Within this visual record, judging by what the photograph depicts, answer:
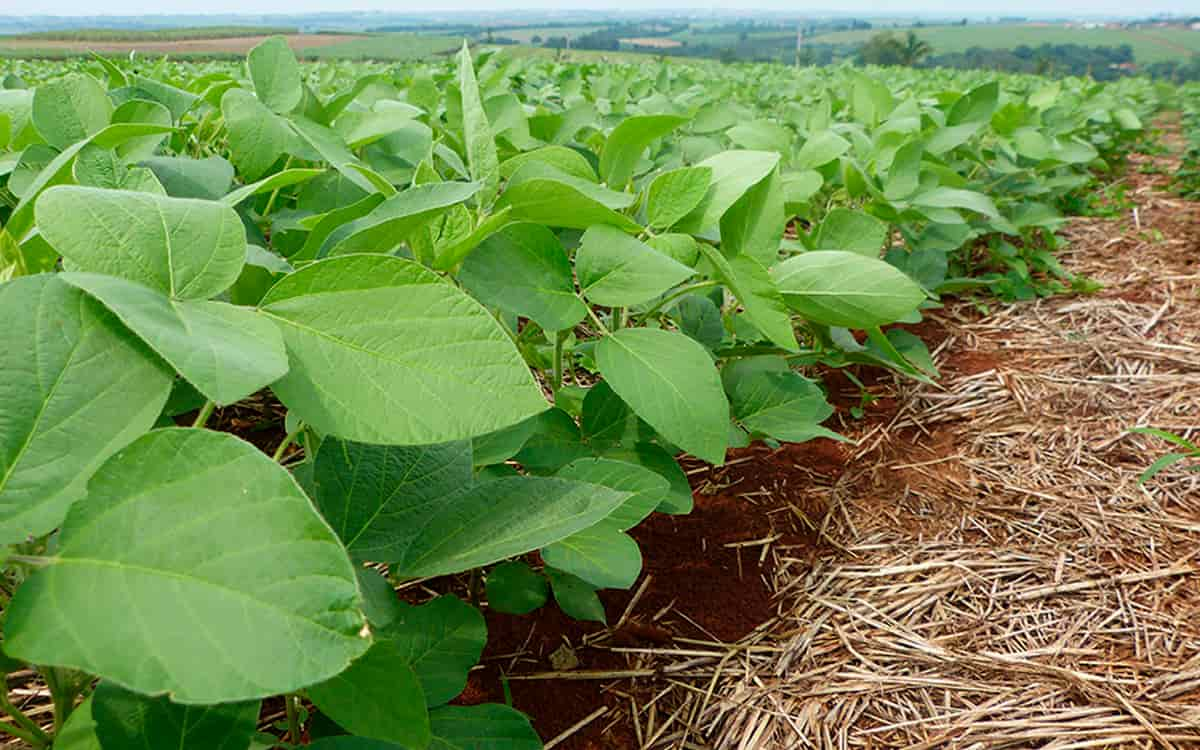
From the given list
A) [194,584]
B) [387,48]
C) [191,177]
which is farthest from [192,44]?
[194,584]

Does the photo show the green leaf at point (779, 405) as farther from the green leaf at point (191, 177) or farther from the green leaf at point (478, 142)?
the green leaf at point (191, 177)

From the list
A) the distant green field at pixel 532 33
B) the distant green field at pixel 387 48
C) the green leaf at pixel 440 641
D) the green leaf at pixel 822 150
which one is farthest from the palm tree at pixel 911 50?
the green leaf at pixel 440 641

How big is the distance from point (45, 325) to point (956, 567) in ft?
3.92

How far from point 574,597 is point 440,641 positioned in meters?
0.25

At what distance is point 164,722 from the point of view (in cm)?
50

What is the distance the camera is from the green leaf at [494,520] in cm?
57

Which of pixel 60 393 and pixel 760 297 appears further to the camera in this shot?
pixel 760 297

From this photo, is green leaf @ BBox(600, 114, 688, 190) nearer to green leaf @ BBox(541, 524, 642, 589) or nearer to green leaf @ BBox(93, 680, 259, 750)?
green leaf @ BBox(541, 524, 642, 589)

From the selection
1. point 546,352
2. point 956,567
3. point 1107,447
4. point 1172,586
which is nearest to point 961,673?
point 956,567

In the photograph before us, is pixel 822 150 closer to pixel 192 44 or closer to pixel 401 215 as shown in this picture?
pixel 401 215

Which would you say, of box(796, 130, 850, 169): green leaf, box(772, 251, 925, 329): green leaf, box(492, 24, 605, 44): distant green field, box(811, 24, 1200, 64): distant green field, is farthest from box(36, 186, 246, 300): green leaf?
box(811, 24, 1200, 64): distant green field

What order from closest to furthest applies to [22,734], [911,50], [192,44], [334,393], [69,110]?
[334,393], [22,734], [69,110], [192,44], [911,50]

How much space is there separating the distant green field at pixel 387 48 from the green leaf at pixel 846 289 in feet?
18.8

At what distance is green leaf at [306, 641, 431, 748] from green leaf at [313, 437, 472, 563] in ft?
0.28
